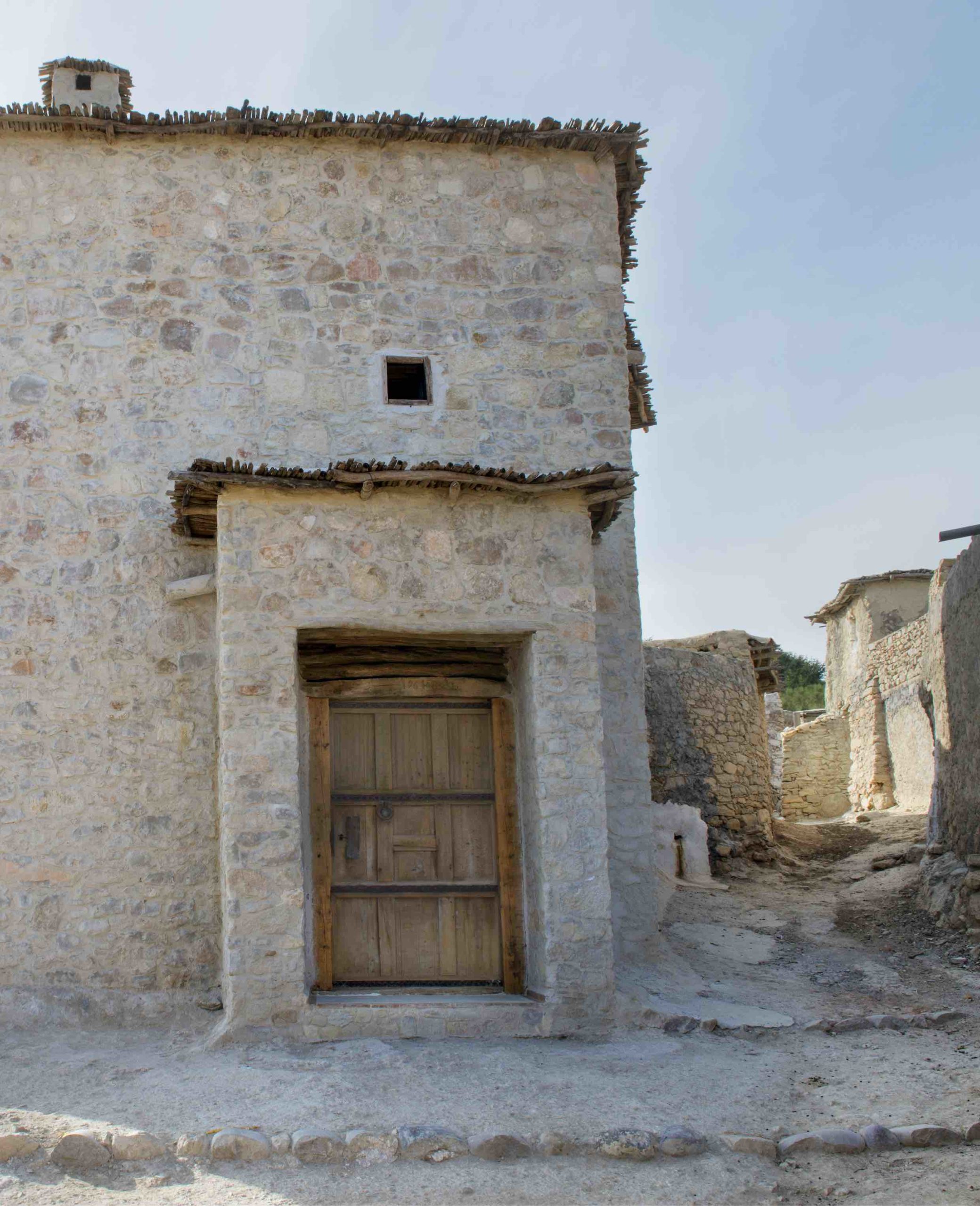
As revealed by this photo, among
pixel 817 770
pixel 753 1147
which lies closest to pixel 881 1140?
pixel 753 1147

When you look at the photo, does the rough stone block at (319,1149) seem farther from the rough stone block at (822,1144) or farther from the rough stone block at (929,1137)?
the rough stone block at (929,1137)

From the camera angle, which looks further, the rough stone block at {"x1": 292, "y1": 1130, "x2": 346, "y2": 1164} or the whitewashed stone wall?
the whitewashed stone wall

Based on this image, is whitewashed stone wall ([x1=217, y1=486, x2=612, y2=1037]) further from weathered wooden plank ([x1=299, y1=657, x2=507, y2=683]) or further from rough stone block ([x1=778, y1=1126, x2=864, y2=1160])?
rough stone block ([x1=778, y1=1126, x2=864, y2=1160])

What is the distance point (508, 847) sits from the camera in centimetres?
721

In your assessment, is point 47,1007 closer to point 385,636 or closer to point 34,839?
point 34,839

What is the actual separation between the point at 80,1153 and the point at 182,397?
15.7 ft

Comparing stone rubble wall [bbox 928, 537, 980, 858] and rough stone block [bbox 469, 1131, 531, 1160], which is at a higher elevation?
stone rubble wall [bbox 928, 537, 980, 858]

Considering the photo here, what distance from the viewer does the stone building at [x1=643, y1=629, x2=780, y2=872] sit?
41.8 feet

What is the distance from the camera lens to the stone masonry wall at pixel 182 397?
22.8 ft

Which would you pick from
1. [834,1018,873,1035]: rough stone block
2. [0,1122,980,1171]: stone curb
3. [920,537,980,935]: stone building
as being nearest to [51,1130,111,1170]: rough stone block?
[0,1122,980,1171]: stone curb

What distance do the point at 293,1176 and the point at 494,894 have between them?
264cm

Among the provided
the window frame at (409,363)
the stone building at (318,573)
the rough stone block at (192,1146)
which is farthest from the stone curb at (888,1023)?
the window frame at (409,363)

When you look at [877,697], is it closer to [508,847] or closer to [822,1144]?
[508,847]

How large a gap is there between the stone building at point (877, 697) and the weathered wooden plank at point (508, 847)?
20.6 feet
